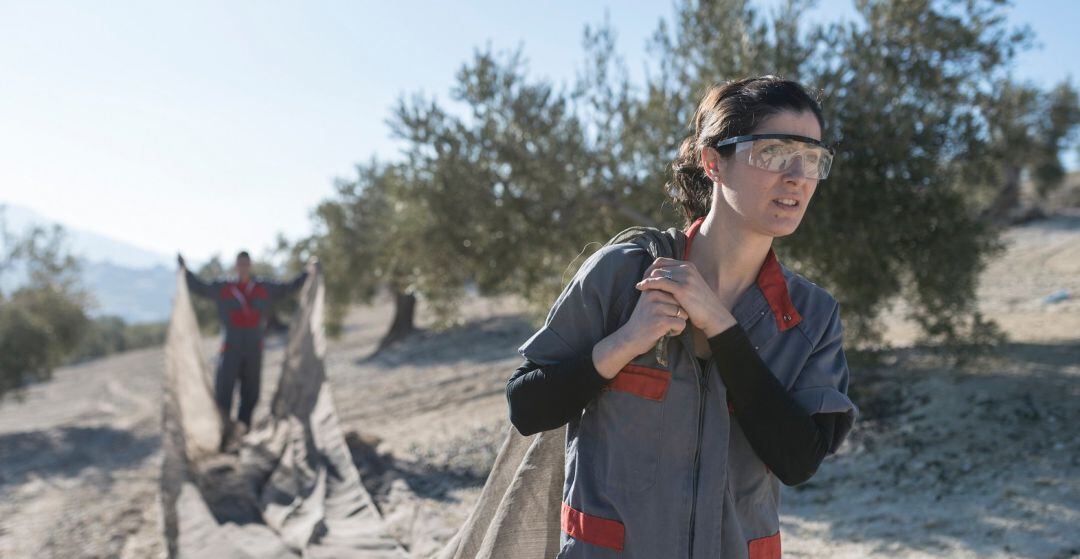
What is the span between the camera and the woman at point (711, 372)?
6.29ft

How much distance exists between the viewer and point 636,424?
1.98m

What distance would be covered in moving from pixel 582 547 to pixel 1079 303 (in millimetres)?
13437

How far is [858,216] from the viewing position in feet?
24.6

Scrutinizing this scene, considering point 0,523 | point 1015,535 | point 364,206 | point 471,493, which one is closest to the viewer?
point 1015,535

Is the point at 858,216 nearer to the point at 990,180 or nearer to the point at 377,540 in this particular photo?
the point at 990,180

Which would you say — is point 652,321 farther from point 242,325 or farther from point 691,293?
point 242,325

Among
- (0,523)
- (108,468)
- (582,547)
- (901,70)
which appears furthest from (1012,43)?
(108,468)

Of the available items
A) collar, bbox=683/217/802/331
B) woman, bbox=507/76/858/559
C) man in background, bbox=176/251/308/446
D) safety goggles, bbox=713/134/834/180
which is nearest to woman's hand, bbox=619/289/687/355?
woman, bbox=507/76/858/559

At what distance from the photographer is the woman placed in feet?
6.29

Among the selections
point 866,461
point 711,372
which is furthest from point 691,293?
point 866,461

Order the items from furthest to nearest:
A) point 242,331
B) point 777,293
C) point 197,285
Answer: point 242,331
point 197,285
point 777,293

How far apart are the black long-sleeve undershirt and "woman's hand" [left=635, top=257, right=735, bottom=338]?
29mm

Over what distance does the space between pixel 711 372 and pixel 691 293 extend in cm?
25

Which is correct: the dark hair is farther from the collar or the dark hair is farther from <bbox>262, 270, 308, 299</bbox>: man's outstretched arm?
<bbox>262, 270, 308, 299</bbox>: man's outstretched arm
